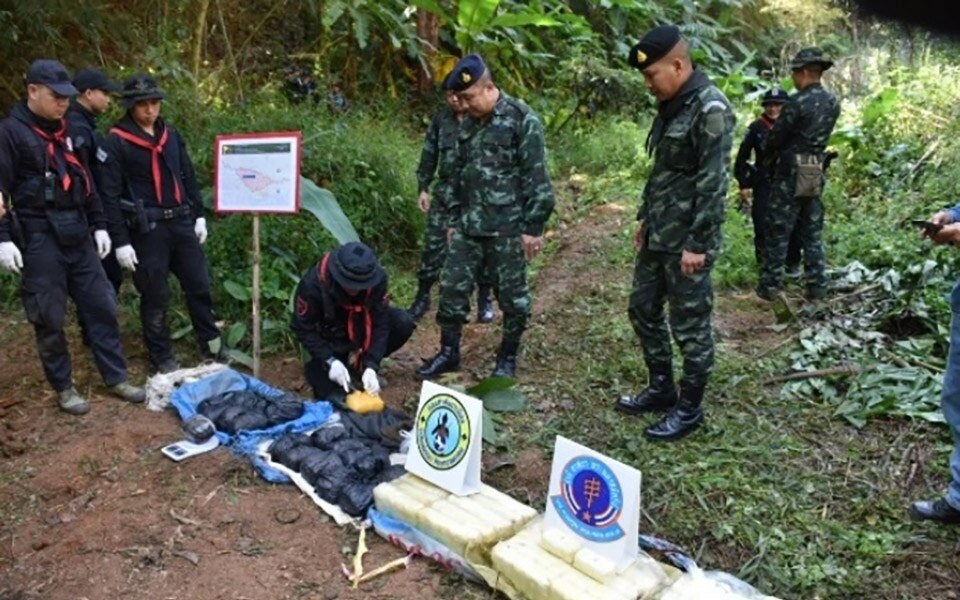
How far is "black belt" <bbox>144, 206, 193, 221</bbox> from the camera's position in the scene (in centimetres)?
418

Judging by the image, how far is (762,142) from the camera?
598 cm

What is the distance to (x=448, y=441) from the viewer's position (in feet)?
9.79

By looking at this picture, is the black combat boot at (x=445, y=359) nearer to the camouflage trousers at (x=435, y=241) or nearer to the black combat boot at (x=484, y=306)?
the camouflage trousers at (x=435, y=241)

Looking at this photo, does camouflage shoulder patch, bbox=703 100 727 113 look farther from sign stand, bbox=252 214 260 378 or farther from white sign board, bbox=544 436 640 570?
sign stand, bbox=252 214 260 378

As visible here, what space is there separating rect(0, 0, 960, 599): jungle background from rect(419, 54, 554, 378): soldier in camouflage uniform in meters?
0.61

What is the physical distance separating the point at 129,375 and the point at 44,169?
55.9 inches

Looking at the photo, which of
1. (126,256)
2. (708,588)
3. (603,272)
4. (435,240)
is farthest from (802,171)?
(126,256)

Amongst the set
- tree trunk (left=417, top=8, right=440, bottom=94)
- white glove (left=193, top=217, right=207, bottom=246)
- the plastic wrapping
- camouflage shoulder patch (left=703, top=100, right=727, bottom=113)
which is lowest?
the plastic wrapping

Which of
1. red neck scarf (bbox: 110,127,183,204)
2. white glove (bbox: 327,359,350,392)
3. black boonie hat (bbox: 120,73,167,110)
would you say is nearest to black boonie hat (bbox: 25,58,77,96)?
black boonie hat (bbox: 120,73,167,110)

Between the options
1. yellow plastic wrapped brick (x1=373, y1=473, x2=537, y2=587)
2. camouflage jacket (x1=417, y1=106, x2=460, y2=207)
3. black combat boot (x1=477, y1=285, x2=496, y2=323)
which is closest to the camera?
yellow plastic wrapped brick (x1=373, y1=473, x2=537, y2=587)

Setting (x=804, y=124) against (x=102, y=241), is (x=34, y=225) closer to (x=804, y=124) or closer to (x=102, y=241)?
(x=102, y=241)

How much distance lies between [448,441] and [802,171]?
12.3 ft

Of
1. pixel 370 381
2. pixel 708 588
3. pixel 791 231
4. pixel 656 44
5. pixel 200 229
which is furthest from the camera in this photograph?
pixel 791 231

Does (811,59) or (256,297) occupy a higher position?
(811,59)
